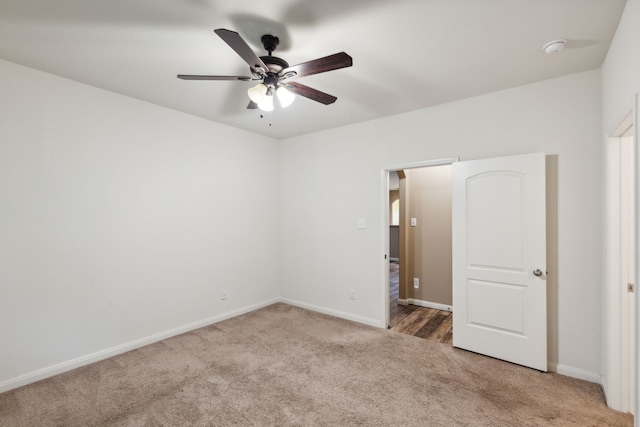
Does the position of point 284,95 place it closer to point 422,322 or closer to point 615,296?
point 615,296

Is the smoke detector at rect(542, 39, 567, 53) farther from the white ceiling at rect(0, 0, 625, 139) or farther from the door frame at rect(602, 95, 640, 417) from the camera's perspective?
the door frame at rect(602, 95, 640, 417)

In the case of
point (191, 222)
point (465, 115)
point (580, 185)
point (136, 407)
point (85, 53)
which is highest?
point (85, 53)

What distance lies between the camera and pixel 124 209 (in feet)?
10.1

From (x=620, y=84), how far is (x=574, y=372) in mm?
2348

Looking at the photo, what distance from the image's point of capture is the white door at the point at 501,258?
2645 millimetres

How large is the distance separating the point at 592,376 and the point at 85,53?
492 cm

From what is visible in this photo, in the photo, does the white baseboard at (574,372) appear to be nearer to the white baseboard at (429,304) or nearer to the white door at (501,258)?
the white door at (501,258)

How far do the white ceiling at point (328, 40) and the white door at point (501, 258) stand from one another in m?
0.90

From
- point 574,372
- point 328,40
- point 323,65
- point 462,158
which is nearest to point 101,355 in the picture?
point 323,65

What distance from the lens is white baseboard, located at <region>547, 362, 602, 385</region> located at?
2471 millimetres

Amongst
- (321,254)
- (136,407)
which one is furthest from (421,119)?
(136,407)

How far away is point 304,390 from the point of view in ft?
7.81

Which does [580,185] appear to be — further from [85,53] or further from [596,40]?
[85,53]

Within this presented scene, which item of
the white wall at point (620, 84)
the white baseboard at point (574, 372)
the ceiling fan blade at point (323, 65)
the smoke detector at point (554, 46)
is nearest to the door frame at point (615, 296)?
the white wall at point (620, 84)
